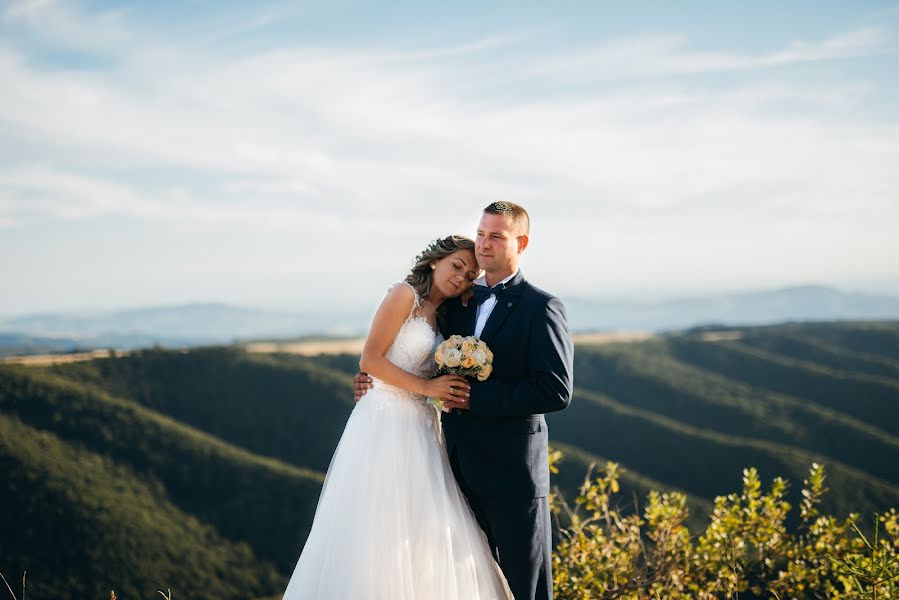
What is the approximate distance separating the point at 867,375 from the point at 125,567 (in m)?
74.3

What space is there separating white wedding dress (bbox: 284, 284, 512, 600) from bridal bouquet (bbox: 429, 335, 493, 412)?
2.60ft

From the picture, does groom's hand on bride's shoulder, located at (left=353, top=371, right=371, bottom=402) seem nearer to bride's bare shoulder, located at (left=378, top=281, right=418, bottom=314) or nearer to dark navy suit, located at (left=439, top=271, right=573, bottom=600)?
bride's bare shoulder, located at (left=378, top=281, right=418, bottom=314)

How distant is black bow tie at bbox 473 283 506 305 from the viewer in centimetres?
503

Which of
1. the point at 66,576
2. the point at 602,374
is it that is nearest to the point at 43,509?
A: the point at 66,576

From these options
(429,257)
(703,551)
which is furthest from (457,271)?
(703,551)

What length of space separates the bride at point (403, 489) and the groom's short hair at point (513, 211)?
1.67 ft

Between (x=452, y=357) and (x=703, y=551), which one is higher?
(x=452, y=357)

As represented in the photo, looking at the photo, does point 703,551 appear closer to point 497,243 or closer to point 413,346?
point 413,346

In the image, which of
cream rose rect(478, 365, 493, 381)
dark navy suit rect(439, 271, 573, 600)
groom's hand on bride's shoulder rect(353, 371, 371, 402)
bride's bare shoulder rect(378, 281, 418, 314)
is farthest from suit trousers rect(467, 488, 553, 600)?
bride's bare shoulder rect(378, 281, 418, 314)

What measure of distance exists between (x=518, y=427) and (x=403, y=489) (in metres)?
0.95

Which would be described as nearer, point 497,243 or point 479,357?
point 479,357

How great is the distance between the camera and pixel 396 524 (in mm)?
4984

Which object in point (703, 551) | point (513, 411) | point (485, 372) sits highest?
point (485, 372)

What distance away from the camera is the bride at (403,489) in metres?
4.83
